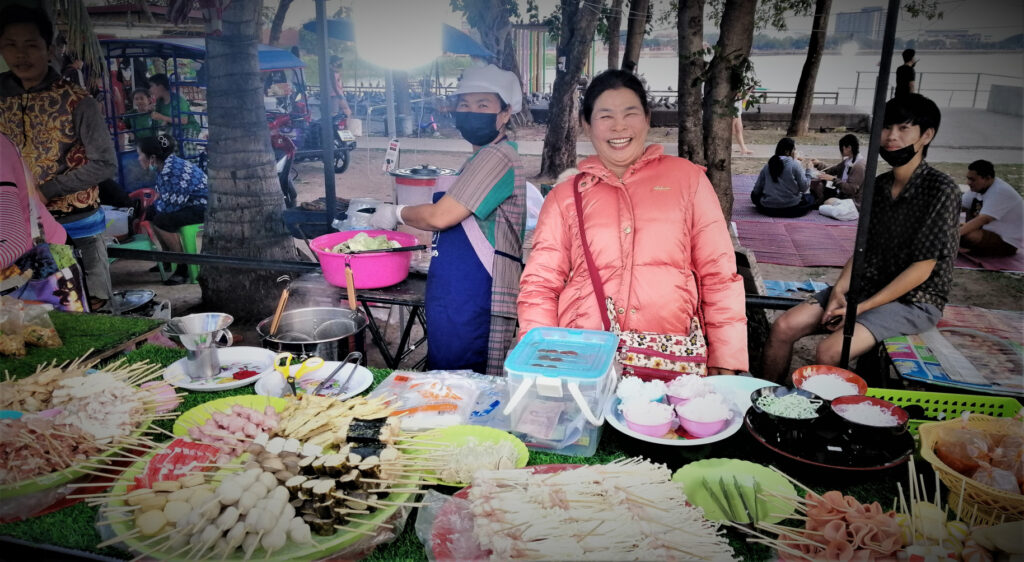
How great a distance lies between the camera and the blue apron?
3.17m

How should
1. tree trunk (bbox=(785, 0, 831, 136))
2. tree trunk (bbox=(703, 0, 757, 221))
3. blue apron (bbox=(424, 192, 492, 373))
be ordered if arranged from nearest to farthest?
blue apron (bbox=(424, 192, 492, 373)) → tree trunk (bbox=(703, 0, 757, 221)) → tree trunk (bbox=(785, 0, 831, 136))

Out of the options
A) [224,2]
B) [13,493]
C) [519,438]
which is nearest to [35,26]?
[224,2]

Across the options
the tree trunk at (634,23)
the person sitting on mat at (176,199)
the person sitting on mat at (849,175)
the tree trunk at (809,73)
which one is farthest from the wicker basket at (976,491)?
the tree trunk at (809,73)

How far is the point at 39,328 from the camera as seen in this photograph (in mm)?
2785

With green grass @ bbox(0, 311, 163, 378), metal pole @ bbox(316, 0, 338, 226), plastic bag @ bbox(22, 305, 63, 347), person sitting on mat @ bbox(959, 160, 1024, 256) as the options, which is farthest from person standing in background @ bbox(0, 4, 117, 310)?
person sitting on mat @ bbox(959, 160, 1024, 256)

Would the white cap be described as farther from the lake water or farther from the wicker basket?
the lake water

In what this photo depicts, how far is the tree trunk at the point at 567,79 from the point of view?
389 inches

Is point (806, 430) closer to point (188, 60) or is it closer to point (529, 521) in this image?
point (529, 521)

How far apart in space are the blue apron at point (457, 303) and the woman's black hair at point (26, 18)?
2643 mm

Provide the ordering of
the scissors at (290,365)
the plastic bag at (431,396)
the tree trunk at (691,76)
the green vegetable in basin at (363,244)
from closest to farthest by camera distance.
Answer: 1. the plastic bag at (431,396)
2. the scissors at (290,365)
3. the green vegetable in basin at (363,244)
4. the tree trunk at (691,76)

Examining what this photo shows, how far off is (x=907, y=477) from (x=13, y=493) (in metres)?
2.50

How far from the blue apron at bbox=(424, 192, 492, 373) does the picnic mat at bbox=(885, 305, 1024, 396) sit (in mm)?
2383

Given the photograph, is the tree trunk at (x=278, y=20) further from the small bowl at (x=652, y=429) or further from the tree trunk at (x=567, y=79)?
the small bowl at (x=652, y=429)

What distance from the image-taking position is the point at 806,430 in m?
1.76
